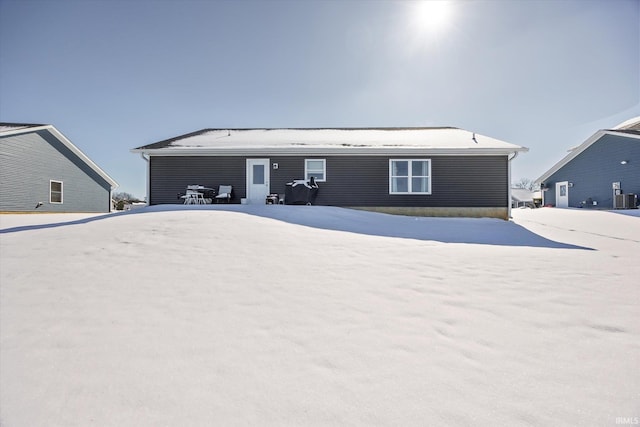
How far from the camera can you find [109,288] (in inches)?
118

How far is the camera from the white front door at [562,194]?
69.6 ft

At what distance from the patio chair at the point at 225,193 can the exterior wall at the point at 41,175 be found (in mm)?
10684

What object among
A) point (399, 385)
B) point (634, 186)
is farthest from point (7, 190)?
point (634, 186)

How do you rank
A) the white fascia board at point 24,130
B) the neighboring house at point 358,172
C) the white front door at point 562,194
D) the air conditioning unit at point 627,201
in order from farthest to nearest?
the white front door at point 562,194
the air conditioning unit at point 627,201
the white fascia board at point 24,130
the neighboring house at point 358,172

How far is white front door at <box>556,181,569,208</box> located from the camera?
835 inches

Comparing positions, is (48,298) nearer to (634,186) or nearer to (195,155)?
(195,155)

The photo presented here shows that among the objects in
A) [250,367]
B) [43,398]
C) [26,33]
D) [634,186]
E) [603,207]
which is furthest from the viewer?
[603,207]

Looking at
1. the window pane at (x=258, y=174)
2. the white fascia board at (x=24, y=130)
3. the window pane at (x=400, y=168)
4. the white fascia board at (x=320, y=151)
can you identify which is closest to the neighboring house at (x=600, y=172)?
the white fascia board at (x=320, y=151)

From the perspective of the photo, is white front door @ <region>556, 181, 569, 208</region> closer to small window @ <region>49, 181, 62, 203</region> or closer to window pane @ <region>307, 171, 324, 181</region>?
window pane @ <region>307, 171, 324, 181</region>

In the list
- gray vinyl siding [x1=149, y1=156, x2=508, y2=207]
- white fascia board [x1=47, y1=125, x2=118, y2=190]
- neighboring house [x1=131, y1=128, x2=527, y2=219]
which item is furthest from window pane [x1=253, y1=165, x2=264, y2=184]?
white fascia board [x1=47, y1=125, x2=118, y2=190]

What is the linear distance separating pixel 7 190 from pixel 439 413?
1923 cm

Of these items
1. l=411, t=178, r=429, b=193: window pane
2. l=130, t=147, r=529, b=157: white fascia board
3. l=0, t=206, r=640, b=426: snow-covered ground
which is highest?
l=130, t=147, r=529, b=157: white fascia board

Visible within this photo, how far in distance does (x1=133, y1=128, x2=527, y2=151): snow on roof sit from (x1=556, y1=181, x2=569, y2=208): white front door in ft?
43.9

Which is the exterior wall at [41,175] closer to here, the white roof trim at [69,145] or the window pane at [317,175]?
the white roof trim at [69,145]
